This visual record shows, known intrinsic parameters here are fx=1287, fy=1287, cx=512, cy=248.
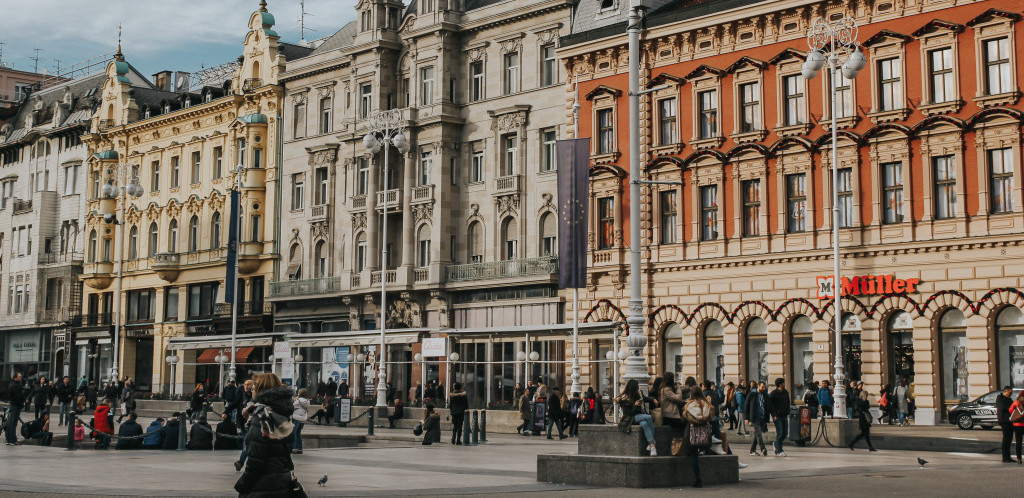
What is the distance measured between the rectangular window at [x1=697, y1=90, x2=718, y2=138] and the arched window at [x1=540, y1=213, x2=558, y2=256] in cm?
843

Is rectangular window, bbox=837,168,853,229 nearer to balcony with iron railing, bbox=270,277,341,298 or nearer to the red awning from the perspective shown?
balcony with iron railing, bbox=270,277,341,298

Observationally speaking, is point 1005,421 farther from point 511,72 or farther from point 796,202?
point 511,72

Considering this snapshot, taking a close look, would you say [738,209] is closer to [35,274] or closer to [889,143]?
[889,143]

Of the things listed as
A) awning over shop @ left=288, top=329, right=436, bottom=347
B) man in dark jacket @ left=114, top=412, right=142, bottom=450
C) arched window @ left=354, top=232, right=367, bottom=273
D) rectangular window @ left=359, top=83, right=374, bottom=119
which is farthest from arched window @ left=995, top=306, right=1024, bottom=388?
rectangular window @ left=359, top=83, right=374, bottom=119

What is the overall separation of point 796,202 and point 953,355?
24.8ft

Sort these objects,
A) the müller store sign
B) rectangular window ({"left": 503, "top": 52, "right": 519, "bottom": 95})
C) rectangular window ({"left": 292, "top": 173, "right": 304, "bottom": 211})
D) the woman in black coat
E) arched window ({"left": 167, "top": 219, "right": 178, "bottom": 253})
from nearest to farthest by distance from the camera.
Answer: the woman in black coat
the müller store sign
rectangular window ({"left": 503, "top": 52, "right": 519, "bottom": 95})
rectangular window ({"left": 292, "top": 173, "right": 304, "bottom": 211})
arched window ({"left": 167, "top": 219, "right": 178, "bottom": 253})

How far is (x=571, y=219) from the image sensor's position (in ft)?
143

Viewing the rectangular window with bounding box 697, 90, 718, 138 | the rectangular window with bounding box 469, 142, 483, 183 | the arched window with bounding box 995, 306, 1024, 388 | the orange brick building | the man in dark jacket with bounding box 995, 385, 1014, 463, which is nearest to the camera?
the man in dark jacket with bounding box 995, 385, 1014, 463

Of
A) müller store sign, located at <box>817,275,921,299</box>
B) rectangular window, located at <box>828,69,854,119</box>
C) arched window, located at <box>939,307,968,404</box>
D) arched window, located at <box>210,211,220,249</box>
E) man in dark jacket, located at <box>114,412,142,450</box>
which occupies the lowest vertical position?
man in dark jacket, located at <box>114,412,142,450</box>

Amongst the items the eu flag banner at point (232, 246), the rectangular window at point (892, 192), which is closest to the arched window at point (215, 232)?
the eu flag banner at point (232, 246)

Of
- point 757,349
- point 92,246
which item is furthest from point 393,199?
point 92,246

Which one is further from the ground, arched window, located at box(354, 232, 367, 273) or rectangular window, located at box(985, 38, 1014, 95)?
rectangular window, located at box(985, 38, 1014, 95)

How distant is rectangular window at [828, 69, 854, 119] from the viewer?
42469 millimetres

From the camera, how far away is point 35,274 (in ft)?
270
